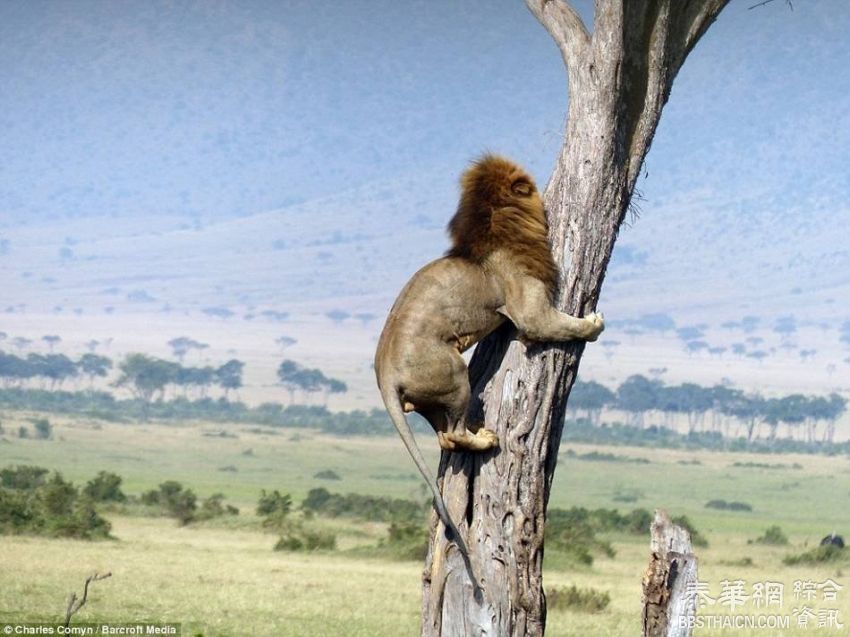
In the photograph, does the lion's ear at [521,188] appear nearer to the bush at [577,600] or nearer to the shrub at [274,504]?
the bush at [577,600]

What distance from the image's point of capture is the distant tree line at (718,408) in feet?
324

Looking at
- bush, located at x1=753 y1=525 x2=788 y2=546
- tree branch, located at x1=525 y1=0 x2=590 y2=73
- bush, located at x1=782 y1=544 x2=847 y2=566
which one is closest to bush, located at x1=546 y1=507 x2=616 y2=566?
bush, located at x1=782 y1=544 x2=847 y2=566

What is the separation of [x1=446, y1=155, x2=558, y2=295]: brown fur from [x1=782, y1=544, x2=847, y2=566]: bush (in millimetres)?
24507

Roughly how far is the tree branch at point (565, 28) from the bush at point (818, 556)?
2421 cm

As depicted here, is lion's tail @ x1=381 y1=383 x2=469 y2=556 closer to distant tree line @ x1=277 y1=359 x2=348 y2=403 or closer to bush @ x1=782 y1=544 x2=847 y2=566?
bush @ x1=782 y1=544 x2=847 y2=566

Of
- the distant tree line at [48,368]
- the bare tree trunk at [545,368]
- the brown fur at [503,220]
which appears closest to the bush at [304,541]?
the bare tree trunk at [545,368]

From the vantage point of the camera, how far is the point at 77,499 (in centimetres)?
3169

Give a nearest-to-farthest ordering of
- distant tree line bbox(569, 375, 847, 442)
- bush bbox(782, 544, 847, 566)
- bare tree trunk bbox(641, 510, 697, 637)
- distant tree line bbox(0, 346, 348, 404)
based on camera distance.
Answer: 1. bare tree trunk bbox(641, 510, 697, 637)
2. bush bbox(782, 544, 847, 566)
3. distant tree line bbox(569, 375, 847, 442)
4. distant tree line bbox(0, 346, 348, 404)

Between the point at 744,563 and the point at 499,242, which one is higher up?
the point at 499,242

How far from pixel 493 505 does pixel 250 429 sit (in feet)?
282

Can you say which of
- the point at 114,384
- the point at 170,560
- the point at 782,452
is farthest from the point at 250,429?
the point at 170,560

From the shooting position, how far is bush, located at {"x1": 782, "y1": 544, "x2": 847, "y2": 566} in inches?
1199

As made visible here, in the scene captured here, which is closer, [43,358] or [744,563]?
[744,563]

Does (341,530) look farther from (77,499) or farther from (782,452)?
(782,452)
